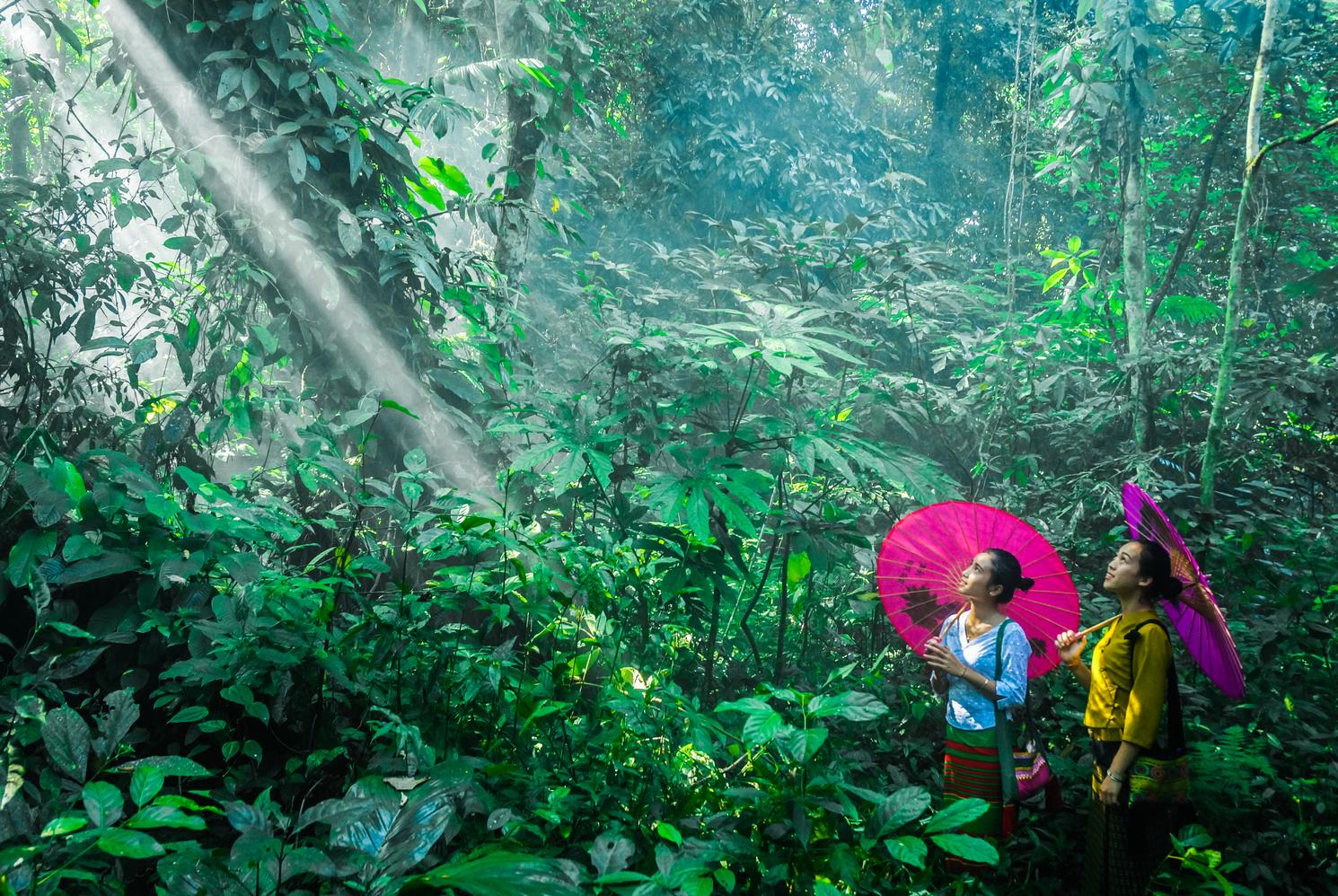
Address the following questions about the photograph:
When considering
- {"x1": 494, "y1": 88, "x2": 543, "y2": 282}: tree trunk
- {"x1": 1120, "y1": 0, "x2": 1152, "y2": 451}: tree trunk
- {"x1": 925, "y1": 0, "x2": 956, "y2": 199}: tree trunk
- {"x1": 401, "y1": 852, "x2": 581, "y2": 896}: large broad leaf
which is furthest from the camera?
{"x1": 925, "y1": 0, "x2": 956, "y2": 199}: tree trunk

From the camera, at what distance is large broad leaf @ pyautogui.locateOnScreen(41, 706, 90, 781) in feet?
3.48

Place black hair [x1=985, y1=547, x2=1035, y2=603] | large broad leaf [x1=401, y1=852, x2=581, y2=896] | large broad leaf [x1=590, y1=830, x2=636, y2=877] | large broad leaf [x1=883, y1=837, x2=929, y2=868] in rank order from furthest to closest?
black hair [x1=985, y1=547, x2=1035, y2=603], large broad leaf [x1=883, y1=837, x2=929, y2=868], large broad leaf [x1=590, y1=830, x2=636, y2=877], large broad leaf [x1=401, y1=852, x2=581, y2=896]

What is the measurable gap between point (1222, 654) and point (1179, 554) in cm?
30

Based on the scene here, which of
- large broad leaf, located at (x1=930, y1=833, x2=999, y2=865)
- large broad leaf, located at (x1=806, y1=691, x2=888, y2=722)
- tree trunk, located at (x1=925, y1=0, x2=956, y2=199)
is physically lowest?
large broad leaf, located at (x1=930, y1=833, x2=999, y2=865)

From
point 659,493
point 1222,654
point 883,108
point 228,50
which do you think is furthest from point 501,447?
point 883,108

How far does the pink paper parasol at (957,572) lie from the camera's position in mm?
2736

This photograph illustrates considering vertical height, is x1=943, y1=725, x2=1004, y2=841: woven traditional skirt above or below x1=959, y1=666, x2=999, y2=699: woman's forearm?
below

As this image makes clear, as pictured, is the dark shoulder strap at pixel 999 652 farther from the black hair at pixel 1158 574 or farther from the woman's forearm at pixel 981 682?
the black hair at pixel 1158 574

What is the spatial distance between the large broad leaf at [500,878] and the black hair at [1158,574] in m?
2.16

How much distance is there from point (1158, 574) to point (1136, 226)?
4.42m

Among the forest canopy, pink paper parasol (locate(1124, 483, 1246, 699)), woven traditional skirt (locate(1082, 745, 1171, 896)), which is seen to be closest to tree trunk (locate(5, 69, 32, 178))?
the forest canopy

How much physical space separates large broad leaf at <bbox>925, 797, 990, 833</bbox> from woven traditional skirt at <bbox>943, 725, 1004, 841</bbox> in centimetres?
124

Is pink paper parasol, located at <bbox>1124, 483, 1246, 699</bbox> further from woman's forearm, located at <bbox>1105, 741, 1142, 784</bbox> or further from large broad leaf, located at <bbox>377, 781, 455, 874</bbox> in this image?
large broad leaf, located at <bbox>377, 781, 455, 874</bbox>

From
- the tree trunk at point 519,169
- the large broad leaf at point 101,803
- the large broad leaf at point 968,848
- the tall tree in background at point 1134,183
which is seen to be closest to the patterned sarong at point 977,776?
the large broad leaf at point 968,848
